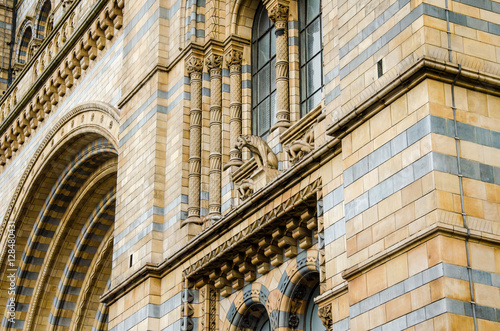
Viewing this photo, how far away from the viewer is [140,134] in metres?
17.2

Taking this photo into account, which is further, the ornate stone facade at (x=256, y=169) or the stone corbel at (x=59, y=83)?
the stone corbel at (x=59, y=83)

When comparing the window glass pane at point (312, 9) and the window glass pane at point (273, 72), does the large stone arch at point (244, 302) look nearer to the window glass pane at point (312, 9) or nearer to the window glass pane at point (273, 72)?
the window glass pane at point (273, 72)

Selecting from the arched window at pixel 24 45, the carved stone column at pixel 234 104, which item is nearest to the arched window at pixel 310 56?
the carved stone column at pixel 234 104

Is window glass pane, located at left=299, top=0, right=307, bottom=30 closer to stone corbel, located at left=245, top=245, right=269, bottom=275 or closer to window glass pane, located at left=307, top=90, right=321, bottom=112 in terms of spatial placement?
window glass pane, located at left=307, top=90, right=321, bottom=112

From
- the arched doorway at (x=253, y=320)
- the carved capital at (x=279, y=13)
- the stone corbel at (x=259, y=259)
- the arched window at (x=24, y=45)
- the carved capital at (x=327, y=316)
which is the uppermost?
the arched window at (x=24, y=45)

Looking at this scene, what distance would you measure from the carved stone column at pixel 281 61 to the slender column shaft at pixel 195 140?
176 cm

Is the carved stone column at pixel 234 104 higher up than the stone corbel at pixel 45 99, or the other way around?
the stone corbel at pixel 45 99

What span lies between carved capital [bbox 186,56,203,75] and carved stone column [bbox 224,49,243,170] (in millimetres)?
516

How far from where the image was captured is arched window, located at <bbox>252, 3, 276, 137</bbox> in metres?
15.5

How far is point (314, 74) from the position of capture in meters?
14.6

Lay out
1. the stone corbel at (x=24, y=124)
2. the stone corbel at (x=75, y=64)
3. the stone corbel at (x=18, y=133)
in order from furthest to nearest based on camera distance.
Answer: the stone corbel at (x=18, y=133) < the stone corbel at (x=24, y=124) < the stone corbel at (x=75, y=64)

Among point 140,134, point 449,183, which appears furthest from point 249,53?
point 449,183

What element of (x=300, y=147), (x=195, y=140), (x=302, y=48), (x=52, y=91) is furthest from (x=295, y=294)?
(x=52, y=91)

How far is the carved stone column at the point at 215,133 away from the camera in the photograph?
15438mm
